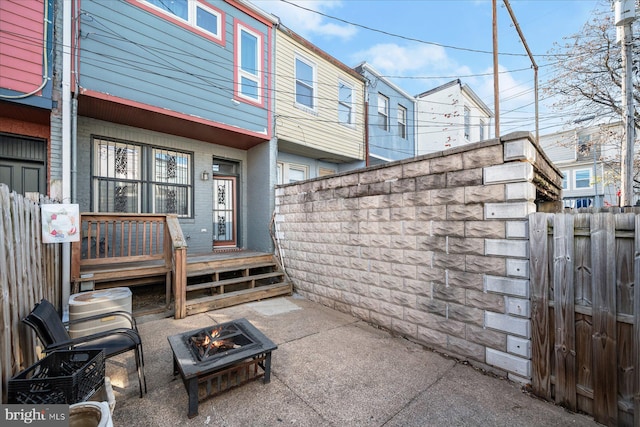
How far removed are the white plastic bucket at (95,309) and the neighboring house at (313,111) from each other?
4.95 meters

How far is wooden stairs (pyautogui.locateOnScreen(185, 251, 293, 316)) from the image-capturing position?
4.84m

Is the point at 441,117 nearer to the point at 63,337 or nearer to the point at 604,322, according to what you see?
the point at 604,322

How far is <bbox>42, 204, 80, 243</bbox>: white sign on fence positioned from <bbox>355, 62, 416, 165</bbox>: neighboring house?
8.13 m

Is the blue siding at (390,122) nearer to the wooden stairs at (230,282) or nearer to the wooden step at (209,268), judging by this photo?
the wooden stairs at (230,282)

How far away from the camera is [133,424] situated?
2143 mm

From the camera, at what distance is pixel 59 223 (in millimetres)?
3352

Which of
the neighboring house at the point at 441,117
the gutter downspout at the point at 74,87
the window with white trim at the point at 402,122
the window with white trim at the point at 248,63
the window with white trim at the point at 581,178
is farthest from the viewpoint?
the window with white trim at the point at 581,178

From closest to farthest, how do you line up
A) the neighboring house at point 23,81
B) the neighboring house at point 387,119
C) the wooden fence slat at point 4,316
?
1. the wooden fence slat at point 4,316
2. the neighboring house at point 23,81
3. the neighboring house at point 387,119

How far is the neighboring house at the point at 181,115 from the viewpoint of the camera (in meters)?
4.86

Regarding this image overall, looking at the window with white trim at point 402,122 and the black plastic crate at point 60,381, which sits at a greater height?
the window with white trim at point 402,122

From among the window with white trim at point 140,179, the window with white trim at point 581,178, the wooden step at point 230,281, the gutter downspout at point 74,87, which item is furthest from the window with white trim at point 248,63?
the window with white trim at point 581,178

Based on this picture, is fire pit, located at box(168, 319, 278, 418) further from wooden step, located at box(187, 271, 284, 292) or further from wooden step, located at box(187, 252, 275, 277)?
wooden step, located at box(187, 252, 275, 277)

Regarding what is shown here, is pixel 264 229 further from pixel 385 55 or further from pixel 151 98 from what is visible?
pixel 385 55

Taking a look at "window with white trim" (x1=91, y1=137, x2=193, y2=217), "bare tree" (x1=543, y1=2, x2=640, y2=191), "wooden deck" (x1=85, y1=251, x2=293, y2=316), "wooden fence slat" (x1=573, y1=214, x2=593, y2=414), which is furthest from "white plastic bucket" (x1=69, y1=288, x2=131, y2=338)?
"bare tree" (x1=543, y1=2, x2=640, y2=191)
